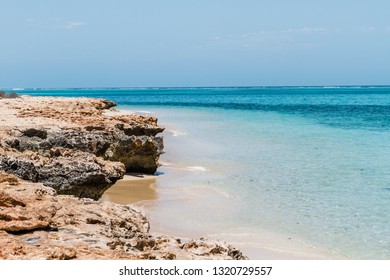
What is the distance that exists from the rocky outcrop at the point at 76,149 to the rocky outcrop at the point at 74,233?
2138 millimetres

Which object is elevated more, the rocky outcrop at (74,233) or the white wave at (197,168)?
the rocky outcrop at (74,233)

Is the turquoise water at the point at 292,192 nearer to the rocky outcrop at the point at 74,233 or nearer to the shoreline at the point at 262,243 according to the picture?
the shoreline at the point at 262,243

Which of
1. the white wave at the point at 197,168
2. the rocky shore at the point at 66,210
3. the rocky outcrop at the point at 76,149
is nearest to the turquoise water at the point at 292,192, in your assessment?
the white wave at the point at 197,168

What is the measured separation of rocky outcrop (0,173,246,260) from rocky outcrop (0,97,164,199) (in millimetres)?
2138

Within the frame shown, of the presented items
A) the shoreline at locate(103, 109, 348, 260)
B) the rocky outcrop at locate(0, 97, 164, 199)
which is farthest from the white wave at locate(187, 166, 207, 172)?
the shoreline at locate(103, 109, 348, 260)

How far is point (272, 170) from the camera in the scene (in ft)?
51.1

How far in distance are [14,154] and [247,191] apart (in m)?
6.51

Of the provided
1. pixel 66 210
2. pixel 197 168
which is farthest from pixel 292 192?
pixel 66 210

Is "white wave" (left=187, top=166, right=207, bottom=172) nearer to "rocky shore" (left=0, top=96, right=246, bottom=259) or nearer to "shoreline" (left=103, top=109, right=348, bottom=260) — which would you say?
"shoreline" (left=103, top=109, right=348, bottom=260)

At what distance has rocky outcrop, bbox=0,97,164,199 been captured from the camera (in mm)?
8047

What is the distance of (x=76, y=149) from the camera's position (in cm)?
1006

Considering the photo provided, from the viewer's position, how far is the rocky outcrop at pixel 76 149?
317 inches

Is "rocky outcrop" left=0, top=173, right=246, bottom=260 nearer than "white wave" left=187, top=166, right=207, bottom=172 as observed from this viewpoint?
Yes
